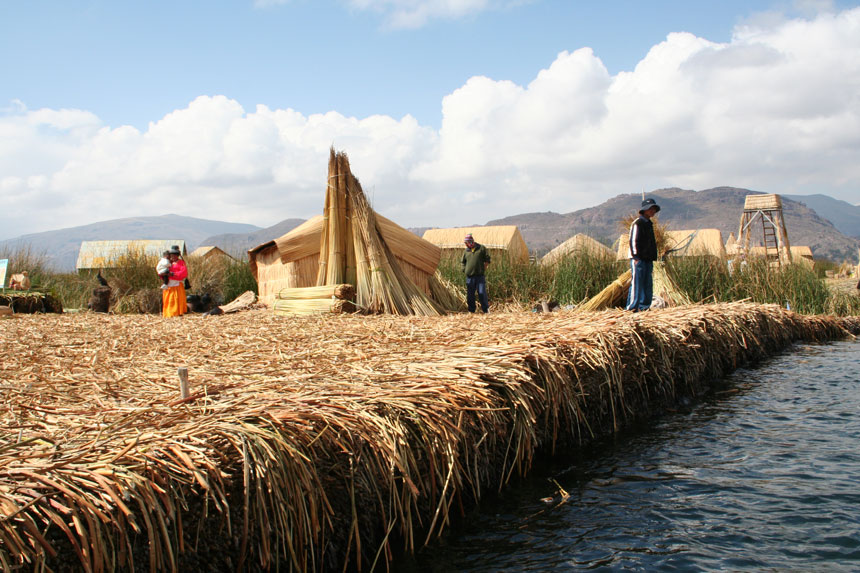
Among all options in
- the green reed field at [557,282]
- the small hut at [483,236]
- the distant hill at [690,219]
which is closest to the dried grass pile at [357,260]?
the green reed field at [557,282]

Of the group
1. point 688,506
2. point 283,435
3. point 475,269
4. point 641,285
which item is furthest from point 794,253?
point 283,435

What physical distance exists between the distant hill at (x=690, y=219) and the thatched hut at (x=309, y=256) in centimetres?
9394

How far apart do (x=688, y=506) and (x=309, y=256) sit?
9.70 m

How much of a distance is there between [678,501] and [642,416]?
211 centimetres

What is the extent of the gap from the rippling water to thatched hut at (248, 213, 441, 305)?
6421 millimetres

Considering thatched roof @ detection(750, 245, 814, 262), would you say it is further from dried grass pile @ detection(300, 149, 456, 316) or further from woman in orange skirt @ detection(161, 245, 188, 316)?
woman in orange skirt @ detection(161, 245, 188, 316)

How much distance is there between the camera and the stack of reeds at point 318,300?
9086mm

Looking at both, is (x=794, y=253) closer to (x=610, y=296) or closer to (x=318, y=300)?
(x=610, y=296)

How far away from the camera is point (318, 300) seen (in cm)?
933

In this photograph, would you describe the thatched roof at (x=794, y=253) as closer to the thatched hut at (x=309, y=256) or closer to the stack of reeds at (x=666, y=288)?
the stack of reeds at (x=666, y=288)

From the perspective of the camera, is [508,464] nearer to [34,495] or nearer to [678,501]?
[678,501]

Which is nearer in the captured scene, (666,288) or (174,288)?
(174,288)

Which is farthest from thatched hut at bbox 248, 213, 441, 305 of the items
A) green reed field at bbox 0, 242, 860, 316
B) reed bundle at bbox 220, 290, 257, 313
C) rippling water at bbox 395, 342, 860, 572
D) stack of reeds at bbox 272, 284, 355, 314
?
rippling water at bbox 395, 342, 860, 572

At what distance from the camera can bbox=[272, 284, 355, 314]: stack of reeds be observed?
358 inches
